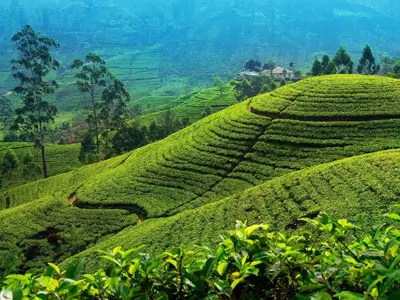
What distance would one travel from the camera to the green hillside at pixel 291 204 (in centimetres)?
1434

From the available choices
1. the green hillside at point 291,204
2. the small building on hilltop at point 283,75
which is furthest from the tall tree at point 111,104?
the small building on hilltop at point 283,75

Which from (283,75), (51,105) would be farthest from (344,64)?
(51,105)

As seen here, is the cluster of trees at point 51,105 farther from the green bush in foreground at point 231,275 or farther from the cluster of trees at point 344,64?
the green bush in foreground at point 231,275

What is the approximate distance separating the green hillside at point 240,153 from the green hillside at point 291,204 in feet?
2.80

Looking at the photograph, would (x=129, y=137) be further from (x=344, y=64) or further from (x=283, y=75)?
(x=283, y=75)

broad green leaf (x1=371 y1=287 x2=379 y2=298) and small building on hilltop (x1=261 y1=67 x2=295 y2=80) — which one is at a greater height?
broad green leaf (x1=371 y1=287 x2=379 y2=298)

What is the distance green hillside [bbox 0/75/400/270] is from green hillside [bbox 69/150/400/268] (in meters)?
0.85

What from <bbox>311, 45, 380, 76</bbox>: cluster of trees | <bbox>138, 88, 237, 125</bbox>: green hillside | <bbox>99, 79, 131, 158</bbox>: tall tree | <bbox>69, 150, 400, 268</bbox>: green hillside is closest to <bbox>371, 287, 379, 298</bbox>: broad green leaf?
<bbox>69, 150, 400, 268</bbox>: green hillside

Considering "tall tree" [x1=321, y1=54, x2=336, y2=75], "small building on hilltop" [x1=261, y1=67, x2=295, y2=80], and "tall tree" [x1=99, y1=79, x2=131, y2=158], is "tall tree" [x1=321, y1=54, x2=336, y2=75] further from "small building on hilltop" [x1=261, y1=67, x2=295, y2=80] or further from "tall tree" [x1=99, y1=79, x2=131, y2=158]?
"small building on hilltop" [x1=261, y1=67, x2=295, y2=80]

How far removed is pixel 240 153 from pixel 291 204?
8.15 meters

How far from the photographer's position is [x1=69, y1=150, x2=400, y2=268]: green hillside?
14.3m

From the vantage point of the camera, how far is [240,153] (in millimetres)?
23859

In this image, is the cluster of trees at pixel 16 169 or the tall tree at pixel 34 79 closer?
the tall tree at pixel 34 79

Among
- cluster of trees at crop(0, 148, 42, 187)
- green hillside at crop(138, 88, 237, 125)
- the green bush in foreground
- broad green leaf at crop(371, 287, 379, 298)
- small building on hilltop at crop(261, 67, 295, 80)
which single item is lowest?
cluster of trees at crop(0, 148, 42, 187)
